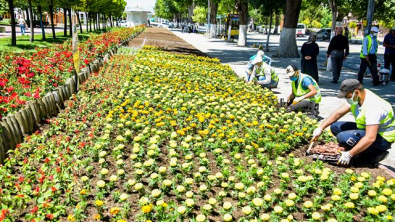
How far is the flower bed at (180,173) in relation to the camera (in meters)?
3.34

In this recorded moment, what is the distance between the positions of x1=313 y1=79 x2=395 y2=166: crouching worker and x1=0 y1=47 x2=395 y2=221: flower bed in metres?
0.29

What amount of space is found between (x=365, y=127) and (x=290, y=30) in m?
15.5

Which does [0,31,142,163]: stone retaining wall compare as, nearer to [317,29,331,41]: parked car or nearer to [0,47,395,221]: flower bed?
[0,47,395,221]: flower bed

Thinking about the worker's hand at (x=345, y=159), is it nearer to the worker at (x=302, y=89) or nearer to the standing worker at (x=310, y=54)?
the worker at (x=302, y=89)

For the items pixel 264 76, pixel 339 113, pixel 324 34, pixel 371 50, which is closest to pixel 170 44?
pixel 371 50

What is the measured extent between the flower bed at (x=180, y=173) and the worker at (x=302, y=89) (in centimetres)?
42

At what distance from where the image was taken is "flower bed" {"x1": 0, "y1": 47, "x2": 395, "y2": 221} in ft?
11.0

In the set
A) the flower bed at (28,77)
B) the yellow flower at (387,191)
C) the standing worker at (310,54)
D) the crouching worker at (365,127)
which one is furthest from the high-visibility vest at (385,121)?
the standing worker at (310,54)

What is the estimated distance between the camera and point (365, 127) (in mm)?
4406

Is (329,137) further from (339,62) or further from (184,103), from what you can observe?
(339,62)

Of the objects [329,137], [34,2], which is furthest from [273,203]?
[34,2]

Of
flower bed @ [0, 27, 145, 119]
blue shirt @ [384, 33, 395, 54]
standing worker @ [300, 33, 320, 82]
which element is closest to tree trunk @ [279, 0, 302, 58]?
blue shirt @ [384, 33, 395, 54]

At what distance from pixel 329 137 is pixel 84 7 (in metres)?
30.5

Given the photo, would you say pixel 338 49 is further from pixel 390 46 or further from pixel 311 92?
pixel 311 92
